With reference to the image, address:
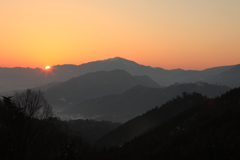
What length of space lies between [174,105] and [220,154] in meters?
116

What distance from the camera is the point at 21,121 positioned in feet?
102

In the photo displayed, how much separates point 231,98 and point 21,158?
3448 inches

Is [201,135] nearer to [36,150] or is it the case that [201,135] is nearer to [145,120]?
[36,150]

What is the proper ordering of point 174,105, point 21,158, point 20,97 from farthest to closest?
1. point 174,105
2. point 20,97
3. point 21,158

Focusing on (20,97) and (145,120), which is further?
(145,120)

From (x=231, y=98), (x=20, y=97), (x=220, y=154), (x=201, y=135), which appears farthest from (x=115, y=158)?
(x=231, y=98)

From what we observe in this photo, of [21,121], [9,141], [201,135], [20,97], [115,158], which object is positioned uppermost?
[20,97]

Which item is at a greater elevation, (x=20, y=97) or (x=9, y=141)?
(x=20, y=97)

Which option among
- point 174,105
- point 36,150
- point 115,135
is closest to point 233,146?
point 36,150

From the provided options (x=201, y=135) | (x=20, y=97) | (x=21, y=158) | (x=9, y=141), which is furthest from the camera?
(x=201, y=135)

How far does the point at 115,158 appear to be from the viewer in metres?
74.7

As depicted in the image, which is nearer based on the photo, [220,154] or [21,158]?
[21,158]

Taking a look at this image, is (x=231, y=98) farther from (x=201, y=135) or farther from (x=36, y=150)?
(x=36, y=150)

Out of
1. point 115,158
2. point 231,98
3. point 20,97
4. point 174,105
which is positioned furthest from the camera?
point 174,105
